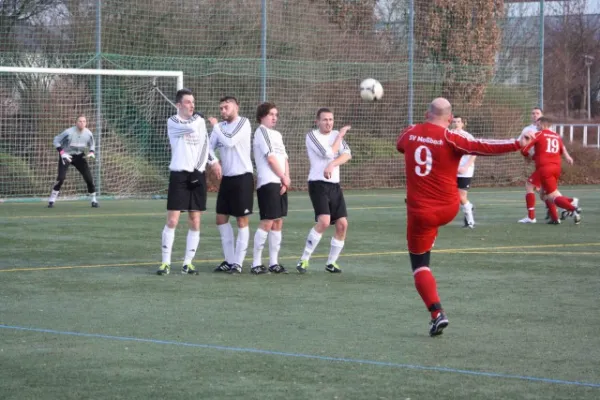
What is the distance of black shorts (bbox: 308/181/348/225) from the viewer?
1224 cm

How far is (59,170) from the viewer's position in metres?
22.2

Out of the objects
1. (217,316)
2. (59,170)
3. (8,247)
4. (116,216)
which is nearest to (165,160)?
(59,170)

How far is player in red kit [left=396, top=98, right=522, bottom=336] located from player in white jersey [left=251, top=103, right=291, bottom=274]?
3512 mm

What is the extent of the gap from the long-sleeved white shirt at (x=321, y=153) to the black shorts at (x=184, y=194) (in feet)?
4.14

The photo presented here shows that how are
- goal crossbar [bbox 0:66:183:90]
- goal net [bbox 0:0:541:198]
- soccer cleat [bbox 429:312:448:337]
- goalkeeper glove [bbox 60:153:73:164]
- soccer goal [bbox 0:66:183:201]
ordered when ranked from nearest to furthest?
soccer cleat [bbox 429:312:448:337] < goalkeeper glove [bbox 60:153:73:164] < goal crossbar [bbox 0:66:183:90] < soccer goal [bbox 0:66:183:201] < goal net [bbox 0:0:541:198]

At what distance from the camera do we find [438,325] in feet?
26.9

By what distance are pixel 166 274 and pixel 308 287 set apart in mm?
1790

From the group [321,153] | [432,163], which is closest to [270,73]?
[321,153]

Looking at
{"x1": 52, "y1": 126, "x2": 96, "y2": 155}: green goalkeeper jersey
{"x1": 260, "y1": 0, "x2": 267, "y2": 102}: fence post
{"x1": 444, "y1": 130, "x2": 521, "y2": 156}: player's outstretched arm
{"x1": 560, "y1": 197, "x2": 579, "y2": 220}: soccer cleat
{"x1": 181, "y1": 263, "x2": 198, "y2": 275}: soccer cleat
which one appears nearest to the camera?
{"x1": 444, "y1": 130, "x2": 521, "y2": 156}: player's outstretched arm

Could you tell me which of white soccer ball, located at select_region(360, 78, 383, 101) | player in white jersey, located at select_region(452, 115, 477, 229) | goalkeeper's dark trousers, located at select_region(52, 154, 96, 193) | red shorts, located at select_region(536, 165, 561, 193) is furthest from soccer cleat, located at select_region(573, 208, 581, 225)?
goalkeeper's dark trousers, located at select_region(52, 154, 96, 193)

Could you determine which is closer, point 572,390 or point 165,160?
point 572,390

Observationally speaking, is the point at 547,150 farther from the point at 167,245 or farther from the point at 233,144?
the point at 167,245

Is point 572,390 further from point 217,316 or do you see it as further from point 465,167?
point 465,167

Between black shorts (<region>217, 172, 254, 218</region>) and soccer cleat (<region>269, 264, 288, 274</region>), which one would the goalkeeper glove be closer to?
black shorts (<region>217, 172, 254, 218</region>)
